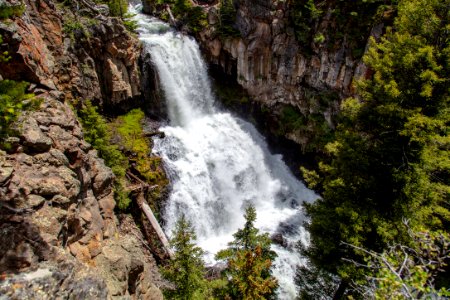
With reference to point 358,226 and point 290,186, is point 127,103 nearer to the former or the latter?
point 290,186

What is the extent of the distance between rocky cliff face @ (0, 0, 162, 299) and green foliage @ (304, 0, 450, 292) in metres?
7.47

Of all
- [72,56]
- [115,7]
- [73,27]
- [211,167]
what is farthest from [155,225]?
[115,7]

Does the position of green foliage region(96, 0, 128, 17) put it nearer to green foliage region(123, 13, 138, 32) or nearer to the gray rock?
green foliage region(123, 13, 138, 32)

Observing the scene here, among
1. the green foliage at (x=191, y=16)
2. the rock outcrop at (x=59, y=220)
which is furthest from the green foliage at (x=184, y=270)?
the green foliage at (x=191, y=16)

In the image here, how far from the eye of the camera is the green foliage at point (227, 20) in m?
24.0

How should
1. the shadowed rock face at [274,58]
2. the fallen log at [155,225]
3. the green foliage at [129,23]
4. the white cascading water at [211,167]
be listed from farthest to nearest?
1. the shadowed rock face at [274,58]
2. the green foliage at [129,23]
3. the white cascading water at [211,167]
4. the fallen log at [155,225]

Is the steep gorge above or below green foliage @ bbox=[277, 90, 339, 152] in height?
above

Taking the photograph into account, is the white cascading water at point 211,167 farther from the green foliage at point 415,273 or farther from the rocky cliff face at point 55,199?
the green foliage at point 415,273

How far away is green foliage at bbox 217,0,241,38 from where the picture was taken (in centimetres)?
2397

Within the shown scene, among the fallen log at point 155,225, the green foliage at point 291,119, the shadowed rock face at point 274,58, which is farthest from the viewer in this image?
the green foliage at point 291,119

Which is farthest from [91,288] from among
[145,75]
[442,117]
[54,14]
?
[145,75]

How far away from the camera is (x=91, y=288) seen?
657cm

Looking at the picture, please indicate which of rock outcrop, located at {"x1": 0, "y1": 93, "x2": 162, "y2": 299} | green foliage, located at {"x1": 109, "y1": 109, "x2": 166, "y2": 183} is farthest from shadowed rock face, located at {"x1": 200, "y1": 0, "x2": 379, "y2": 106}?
rock outcrop, located at {"x1": 0, "y1": 93, "x2": 162, "y2": 299}

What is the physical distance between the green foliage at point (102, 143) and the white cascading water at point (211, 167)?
158 inches
